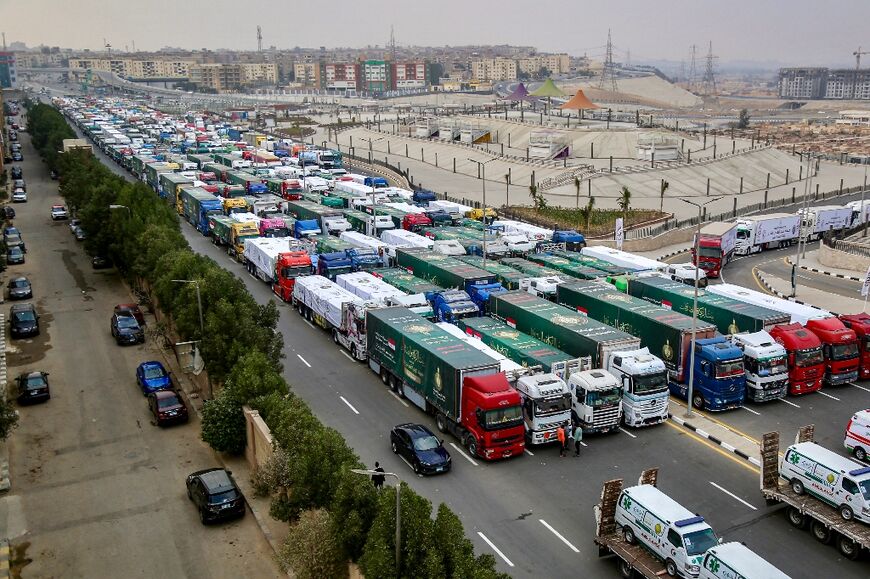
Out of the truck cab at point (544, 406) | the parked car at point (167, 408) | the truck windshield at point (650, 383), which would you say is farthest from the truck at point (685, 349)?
the parked car at point (167, 408)

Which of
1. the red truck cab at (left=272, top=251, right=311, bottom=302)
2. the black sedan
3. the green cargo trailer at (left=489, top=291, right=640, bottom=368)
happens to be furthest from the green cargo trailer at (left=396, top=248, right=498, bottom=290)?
the black sedan

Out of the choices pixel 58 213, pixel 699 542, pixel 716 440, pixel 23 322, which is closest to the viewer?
pixel 699 542

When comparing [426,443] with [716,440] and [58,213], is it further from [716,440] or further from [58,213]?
[58,213]

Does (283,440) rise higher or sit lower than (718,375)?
higher

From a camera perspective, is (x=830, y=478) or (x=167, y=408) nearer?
(x=830, y=478)

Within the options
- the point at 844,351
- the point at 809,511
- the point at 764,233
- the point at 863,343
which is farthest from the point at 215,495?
the point at 764,233

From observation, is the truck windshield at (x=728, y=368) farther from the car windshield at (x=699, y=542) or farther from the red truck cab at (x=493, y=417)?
the car windshield at (x=699, y=542)
